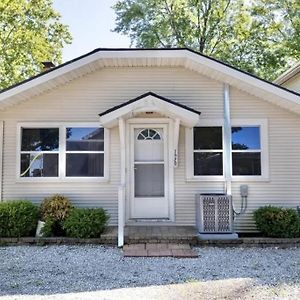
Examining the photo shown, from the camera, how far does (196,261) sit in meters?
5.98

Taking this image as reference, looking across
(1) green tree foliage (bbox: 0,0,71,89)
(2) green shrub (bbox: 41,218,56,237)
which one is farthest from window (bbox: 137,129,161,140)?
(1) green tree foliage (bbox: 0,0,71,89)

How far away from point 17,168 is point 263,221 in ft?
18.3

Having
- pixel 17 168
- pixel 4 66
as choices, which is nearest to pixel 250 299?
pixel 17 168

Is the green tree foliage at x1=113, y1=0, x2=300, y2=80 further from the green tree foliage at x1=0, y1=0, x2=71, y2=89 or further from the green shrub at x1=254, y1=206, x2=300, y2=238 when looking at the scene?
the green shrub at x1=254, y1=206, x2=300, y2=238

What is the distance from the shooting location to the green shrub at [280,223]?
7344 millimetres

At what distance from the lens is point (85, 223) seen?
7.20 meters

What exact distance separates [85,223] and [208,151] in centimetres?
325

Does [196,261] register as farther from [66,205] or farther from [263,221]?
[66,205]

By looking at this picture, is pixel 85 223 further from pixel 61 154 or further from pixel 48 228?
pixel 61 154

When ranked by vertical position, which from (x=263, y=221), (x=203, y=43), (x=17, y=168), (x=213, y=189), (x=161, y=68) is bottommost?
(x=263, y=221)

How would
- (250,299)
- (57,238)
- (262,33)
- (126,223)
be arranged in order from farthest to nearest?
1. (262,33)
2. (126,223)
3. (57,238)
4. (250,299)

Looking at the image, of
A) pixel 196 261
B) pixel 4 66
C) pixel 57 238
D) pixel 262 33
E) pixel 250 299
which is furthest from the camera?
Answer: pixel 262 33

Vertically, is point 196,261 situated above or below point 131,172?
below

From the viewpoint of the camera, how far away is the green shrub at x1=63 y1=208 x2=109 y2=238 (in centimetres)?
721
